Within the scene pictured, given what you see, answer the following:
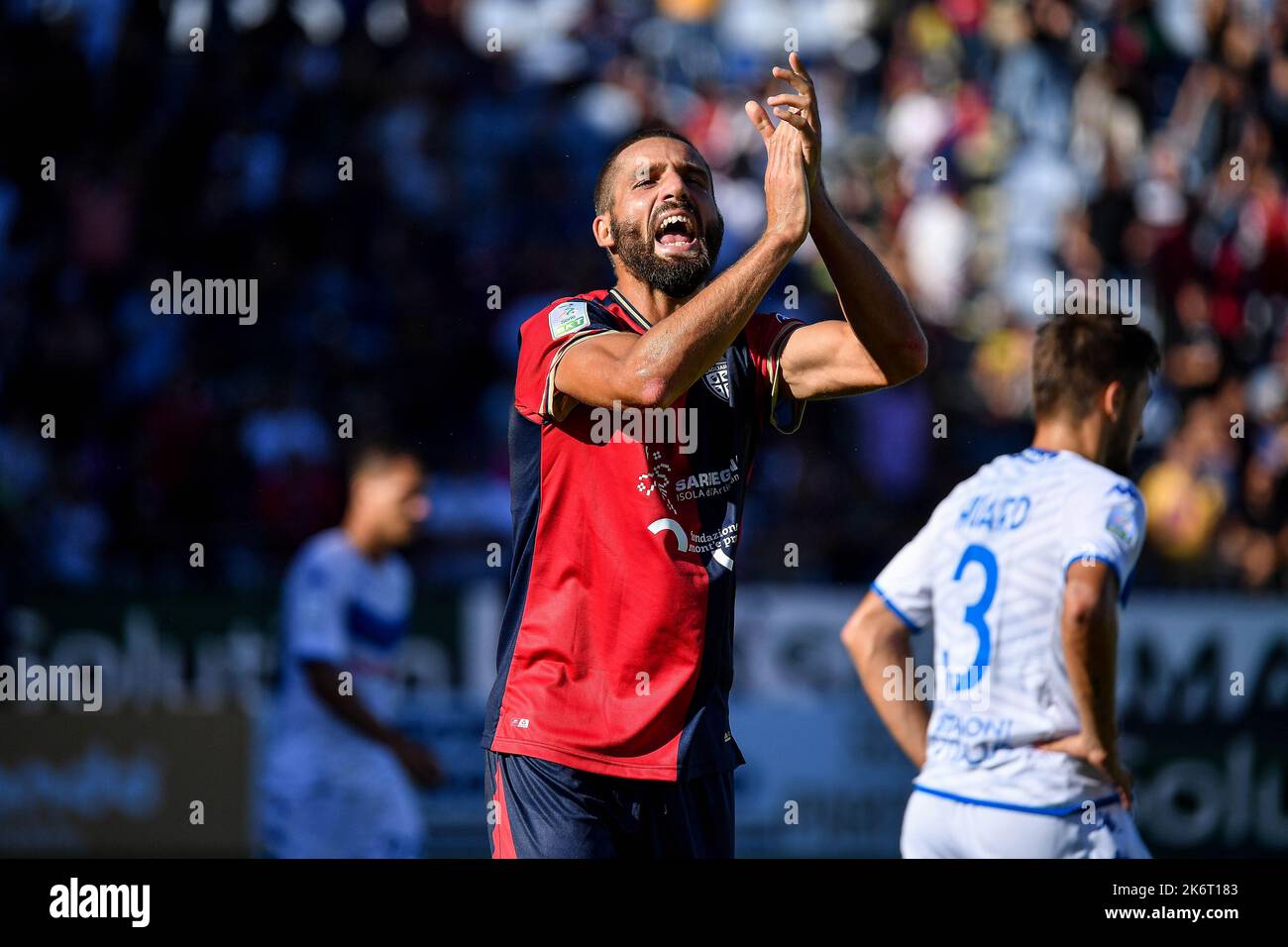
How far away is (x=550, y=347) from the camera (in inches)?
164

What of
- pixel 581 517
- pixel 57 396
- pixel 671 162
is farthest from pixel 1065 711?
pixel 57 396

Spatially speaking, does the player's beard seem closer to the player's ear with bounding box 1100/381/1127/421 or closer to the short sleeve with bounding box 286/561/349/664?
the player's ear with bounding box 1100/381/1127/421

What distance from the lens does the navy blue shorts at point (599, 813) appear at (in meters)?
4.11

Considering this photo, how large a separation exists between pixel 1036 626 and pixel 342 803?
15.1 feet

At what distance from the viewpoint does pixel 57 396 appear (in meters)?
11.2

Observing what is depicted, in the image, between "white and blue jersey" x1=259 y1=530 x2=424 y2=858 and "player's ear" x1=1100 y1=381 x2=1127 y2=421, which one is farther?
"white and blue jersey" x1=259 y1=530 x2=424 y2=858

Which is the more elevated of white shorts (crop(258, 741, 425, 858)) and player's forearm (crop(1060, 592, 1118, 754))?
player's forearm (crop(1060, 592, 1118, 754))

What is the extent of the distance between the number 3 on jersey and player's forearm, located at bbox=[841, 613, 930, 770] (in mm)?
238

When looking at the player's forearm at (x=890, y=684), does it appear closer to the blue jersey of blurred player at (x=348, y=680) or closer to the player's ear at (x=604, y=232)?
the player's ear at (x=604, y=232)

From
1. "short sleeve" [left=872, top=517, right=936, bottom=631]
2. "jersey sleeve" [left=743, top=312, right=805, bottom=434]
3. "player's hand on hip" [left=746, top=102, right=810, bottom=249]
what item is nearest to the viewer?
"player's hand on hip" [left=746, top=102, right=810, bottom=249]

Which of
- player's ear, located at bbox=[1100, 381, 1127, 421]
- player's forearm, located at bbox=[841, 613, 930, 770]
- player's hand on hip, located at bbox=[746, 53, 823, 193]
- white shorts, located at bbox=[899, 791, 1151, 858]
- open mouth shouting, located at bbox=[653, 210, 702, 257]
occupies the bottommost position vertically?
white shorts, located at bbox=[899, 791, 1151, 858]

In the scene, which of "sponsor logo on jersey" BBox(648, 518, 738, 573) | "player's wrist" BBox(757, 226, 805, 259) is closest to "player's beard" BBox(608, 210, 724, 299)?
"player's wrist" BBox(757, 226, 805, 259)

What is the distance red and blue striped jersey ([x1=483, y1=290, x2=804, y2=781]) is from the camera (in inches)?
162

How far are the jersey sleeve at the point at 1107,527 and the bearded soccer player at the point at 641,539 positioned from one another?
3.04 feet
